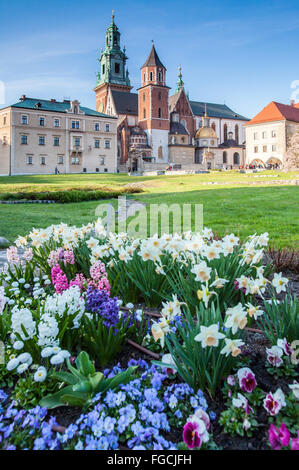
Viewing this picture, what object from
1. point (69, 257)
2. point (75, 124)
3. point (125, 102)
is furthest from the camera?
point (125, 102)

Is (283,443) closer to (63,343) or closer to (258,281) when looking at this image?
(258,281)

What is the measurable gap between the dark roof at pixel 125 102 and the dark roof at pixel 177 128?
749cm

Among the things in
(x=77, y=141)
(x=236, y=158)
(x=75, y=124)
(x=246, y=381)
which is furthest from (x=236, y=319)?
(x=236, y=158)

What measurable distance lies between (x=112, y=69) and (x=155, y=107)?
65.5ft

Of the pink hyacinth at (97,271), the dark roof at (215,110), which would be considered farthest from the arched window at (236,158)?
the pink hyacinth at (97,271)

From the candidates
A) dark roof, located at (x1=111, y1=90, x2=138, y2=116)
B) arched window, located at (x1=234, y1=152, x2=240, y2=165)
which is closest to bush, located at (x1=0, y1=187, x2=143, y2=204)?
dark roof, located at (x1=111, y1=90, x2=138, y2=116)

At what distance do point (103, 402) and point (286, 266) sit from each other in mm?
3134

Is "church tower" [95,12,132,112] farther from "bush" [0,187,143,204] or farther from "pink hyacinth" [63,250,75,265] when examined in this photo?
"pink hyacinth" [63,250,75,265]

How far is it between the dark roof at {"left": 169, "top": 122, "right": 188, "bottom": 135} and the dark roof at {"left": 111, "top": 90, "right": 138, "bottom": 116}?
749cm

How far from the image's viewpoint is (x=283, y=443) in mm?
1424

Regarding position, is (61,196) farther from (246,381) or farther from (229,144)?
(229,144)

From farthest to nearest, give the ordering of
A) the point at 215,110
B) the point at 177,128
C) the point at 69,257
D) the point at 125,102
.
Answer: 1. the point at 215,110
2. the point at 125,102
3. the point at 177,128
4. the point at 69,257

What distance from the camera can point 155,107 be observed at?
62.3 meters
